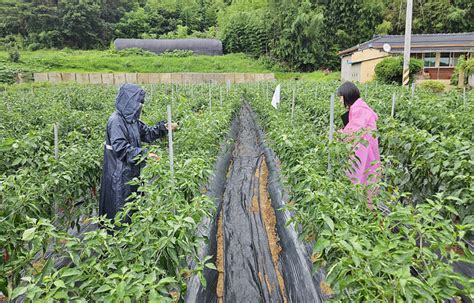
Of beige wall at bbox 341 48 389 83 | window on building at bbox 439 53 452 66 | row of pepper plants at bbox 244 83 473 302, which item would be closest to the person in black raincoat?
row of pepper plants at bbox 244 83 473 302

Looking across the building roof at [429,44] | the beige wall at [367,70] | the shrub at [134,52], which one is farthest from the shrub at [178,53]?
the beige wall at [367,70]

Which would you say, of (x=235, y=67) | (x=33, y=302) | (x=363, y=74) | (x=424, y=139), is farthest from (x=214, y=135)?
(x=235, y=67)

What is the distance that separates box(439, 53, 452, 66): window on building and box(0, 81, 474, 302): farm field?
66.5ft

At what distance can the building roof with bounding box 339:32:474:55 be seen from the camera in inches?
864

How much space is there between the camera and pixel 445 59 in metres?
22.7

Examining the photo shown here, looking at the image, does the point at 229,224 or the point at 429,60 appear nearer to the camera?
the point at 229,224

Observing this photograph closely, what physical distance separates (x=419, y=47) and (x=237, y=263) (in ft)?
76.2

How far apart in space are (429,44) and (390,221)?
2519cm

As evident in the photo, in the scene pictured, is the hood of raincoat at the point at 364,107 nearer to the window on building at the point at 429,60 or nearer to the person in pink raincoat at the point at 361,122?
the person in pink raincoat at the point at 361,122

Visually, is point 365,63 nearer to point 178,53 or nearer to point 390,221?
point 178,53

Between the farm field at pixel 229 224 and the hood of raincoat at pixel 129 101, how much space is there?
431 millimetres

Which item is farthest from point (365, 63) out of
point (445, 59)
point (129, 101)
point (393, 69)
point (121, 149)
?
point (121, 149)

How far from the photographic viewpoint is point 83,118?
595 cm

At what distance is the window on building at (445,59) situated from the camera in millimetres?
22578
